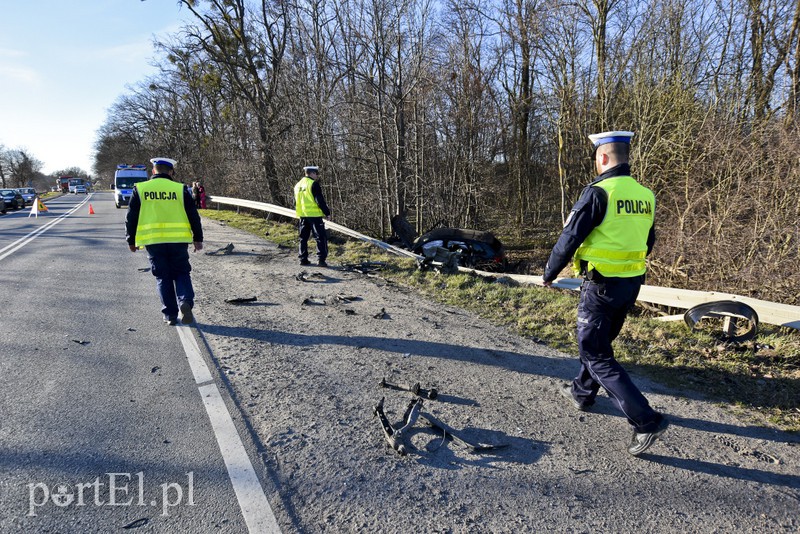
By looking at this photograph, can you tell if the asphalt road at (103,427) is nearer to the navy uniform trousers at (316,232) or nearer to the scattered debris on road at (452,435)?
the scattered debris on road at (452,435)

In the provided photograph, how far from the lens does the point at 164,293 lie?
5.05 meters

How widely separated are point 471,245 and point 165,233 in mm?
8991

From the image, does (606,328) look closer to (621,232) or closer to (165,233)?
(621,232)

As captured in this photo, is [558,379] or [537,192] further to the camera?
[537,192]

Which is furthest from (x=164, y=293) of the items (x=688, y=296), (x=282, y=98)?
(x=282, y=98)

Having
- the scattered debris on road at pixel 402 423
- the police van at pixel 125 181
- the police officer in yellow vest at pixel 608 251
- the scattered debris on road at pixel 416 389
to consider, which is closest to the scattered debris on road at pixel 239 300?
the scattered debris on road at pixel 416 389

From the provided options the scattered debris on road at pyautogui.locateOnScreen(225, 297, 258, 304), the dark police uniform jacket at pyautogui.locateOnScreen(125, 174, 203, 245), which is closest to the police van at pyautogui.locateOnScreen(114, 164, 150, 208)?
the scattered debris on road at pyautogui.locateOnScreen(225, 297, 258, 304)

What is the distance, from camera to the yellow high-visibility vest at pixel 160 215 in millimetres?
4953

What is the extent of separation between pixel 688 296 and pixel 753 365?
1197mm

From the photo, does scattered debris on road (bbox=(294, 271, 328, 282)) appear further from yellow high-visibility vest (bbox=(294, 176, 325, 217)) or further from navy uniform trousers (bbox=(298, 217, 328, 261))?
yellow high-visibility vest (bbox=(294, 176, 325, 217))

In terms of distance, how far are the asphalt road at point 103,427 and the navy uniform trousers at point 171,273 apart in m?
0.31

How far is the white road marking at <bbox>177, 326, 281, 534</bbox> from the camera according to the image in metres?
2.20

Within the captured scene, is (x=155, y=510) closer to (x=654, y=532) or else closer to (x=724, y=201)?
(x=654, y=532)

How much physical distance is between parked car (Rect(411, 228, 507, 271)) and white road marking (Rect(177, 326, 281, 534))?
9.30 metres
